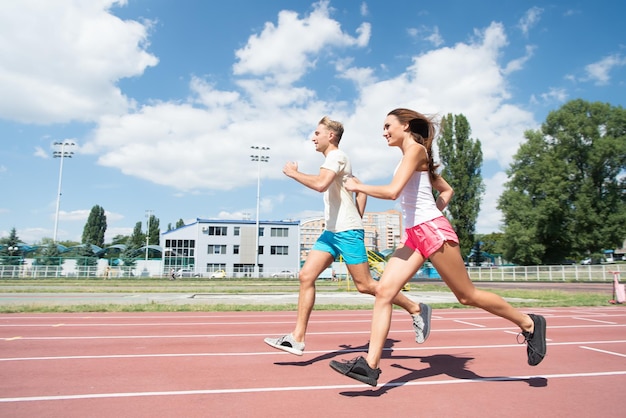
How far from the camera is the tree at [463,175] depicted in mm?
47531

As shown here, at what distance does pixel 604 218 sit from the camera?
4106 centimetres

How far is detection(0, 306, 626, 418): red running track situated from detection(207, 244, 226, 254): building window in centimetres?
5915

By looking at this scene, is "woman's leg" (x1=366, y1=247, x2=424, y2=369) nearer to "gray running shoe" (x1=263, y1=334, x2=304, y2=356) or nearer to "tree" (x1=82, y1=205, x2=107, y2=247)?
"gray running shoe" (x1=263, y1=334, x2=304, y2=356)

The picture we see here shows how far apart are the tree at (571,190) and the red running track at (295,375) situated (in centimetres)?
4049

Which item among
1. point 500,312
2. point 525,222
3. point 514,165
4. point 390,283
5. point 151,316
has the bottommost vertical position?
point 151,316

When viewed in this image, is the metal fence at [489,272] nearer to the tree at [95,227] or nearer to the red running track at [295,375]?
the red running track at [295,375]

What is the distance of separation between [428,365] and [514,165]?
4923 cm

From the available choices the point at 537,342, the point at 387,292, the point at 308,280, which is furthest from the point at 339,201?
the point at 537,342

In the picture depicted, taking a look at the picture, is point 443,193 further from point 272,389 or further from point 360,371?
point 272,389

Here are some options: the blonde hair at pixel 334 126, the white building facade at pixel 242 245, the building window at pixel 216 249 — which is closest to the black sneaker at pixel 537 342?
the blonde hair at pixel 334 126

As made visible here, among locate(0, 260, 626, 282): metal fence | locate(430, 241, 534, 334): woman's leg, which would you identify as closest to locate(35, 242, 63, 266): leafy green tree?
locate(0, 260, 626, 282): metal fence

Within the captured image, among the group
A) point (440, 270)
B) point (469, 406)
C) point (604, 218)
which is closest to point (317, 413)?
point (469, 406)

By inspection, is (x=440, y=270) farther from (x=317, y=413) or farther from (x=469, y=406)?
(x=317, y=413)

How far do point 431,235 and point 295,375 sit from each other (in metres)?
1.86
